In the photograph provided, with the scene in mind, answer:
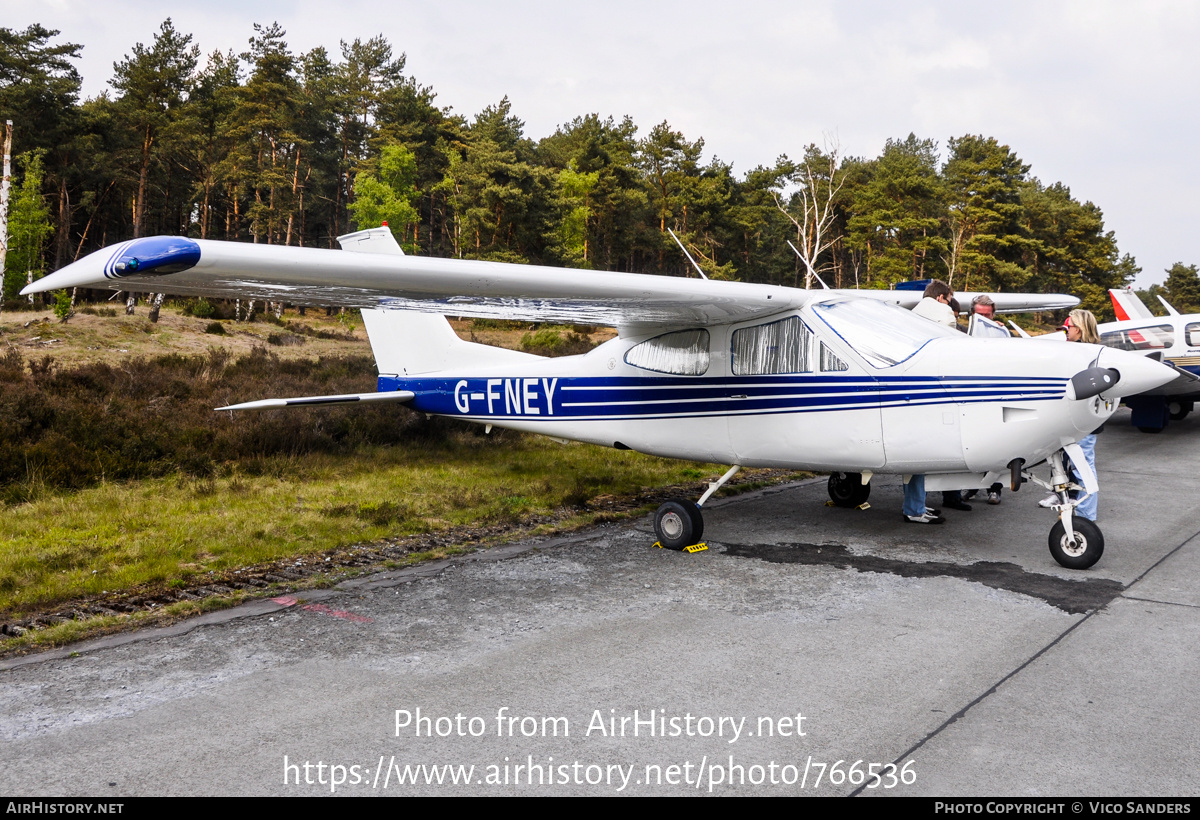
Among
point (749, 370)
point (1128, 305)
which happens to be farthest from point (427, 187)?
point (749, 370)

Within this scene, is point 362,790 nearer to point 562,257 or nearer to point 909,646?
point 909,646

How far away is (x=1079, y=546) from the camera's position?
5.73 m

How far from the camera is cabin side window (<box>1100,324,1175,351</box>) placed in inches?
556

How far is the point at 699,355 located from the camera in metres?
7.07

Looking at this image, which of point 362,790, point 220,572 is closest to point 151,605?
point 220,572

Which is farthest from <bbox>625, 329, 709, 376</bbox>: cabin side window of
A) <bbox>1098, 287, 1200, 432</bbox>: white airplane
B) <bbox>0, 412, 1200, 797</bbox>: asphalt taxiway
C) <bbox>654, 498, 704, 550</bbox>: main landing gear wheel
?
<bbox>1098, 287, 1200, 432</bbox>: white airplane

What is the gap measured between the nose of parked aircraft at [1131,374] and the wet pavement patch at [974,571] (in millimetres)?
1348

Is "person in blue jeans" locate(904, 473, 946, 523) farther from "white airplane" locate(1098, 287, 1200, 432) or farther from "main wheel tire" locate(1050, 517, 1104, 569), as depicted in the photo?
"white airplane" locate(1098, 287, 1200, 432)

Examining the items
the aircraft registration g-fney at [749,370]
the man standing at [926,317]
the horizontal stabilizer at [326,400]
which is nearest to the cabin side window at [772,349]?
the aircraft registration g-fney at [749,370]

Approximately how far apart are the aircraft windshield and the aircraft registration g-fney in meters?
0.02

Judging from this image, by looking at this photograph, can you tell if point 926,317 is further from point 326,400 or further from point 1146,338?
point 1146,338

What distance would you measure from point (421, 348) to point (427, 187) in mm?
40977

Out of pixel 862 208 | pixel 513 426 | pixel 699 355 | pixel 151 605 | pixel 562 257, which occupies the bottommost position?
pixel 151 605
